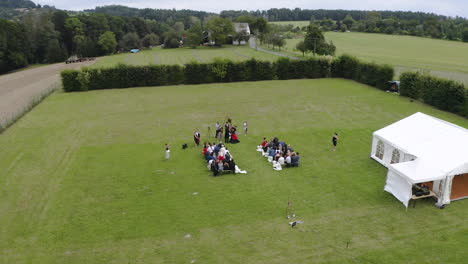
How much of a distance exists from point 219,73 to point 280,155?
24.7 metres

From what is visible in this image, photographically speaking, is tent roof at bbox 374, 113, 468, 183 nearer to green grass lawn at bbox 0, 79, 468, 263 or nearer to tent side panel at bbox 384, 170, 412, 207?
tent side panel at bbox 384, 170, 412, 207

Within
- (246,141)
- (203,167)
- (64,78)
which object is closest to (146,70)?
(64,78)

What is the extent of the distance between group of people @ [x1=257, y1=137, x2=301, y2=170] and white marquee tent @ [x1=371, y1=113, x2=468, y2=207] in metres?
4.63

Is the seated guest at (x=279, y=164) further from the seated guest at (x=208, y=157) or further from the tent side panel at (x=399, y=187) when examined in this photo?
the tent side panel at (x=399, y=187)

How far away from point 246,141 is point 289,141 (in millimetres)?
2752

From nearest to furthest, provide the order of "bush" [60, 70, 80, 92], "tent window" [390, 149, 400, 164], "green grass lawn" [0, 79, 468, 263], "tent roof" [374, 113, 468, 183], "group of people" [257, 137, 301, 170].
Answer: "green grass lawn" [0, 79, 468, 263], "tent roof" [374, 113, 468, 183], "tent window" [390, 149, 400, 164], "group of people" [257, 137, 301, 170], "bush" [60, 70, 80, 92]

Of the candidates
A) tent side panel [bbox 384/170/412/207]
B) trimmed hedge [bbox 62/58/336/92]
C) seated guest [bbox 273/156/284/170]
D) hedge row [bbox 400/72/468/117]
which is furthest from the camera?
trimmed hedge [bbox 62/58/336/92]

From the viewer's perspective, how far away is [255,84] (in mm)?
40156

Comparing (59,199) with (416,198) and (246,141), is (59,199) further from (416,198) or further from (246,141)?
(416,198)

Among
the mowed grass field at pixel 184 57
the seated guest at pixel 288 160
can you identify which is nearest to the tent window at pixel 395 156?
the seated guest at pixel 288 160

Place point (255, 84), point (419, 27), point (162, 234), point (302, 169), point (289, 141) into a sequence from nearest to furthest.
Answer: point (162, 234), point (302, 169), point (289, 141), point (255, 84), point (419, 27)

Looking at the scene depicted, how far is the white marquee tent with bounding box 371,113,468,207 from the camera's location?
13961 millimetres

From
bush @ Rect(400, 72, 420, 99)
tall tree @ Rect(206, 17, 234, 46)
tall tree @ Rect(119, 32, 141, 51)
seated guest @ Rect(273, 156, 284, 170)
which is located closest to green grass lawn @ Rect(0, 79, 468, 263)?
seated guest @ Rect(273, 156, 284, 170)

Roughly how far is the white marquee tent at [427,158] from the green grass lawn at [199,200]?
0.70m
